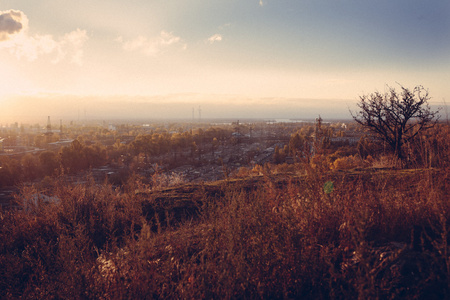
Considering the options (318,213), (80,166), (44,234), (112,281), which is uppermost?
(318,213)

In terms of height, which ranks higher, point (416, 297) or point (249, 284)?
point (416, 297)

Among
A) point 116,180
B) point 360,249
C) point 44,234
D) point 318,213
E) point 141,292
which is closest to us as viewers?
point 360,249

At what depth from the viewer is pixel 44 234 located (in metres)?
5.05

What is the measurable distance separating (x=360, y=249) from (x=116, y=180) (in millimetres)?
23285

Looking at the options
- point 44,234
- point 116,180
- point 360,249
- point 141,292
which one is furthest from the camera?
point 116,180

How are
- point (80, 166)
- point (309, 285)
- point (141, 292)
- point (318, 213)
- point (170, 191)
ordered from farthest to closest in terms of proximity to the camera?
1. point (80, 166)
2. point (170, 191)
3. point (318, 213)
4. point (309, 285)
5. point (141, 292)

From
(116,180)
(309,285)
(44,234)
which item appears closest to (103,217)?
(44,234)

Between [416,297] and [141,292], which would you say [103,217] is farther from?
[416,297]

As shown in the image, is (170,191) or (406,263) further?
(170,191)

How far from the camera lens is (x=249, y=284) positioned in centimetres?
247

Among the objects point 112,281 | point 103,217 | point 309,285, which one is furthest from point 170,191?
point 309,285

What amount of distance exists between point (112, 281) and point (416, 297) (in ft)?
8.82

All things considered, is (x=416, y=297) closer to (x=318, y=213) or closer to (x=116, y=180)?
(x=318, y=213)

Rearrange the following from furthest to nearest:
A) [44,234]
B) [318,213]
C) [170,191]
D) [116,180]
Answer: [116,180] < [170,191] < [44,234] < [318,213]
